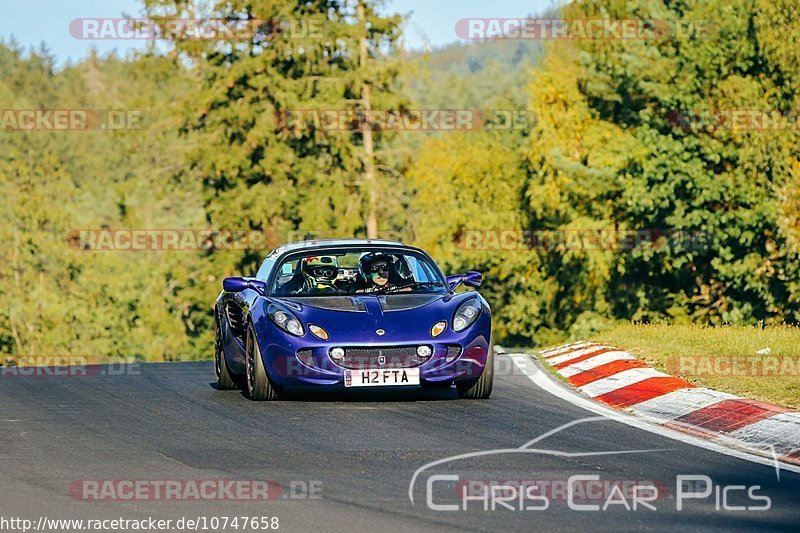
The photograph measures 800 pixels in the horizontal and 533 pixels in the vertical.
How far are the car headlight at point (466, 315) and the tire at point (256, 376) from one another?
1.66 meters

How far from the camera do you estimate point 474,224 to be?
5925 centimetres

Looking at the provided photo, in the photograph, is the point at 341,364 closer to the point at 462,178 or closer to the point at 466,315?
the point at 466,315

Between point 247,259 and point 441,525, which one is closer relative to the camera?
point 441,525

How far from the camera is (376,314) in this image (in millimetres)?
11500

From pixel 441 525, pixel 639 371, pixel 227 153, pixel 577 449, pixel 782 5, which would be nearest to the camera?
pixel 441 525

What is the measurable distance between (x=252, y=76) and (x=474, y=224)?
1234 centimetres

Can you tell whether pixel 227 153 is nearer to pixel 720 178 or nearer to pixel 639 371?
pixel 720 178

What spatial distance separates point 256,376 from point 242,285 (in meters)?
1.14

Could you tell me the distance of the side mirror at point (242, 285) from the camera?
1260cm

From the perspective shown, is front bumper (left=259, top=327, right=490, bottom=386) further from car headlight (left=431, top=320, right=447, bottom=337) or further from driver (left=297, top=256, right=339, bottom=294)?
driver (left=297, top=256, right=339, bottom=294)

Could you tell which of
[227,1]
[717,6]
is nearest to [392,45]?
[227,1]

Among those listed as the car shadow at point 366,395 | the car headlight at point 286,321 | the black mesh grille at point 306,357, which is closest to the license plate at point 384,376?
the car shadow at point 366,395

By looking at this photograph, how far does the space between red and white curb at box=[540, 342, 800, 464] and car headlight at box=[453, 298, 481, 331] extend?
128cm

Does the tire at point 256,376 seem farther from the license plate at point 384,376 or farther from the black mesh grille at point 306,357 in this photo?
the license plate at point 384,376
